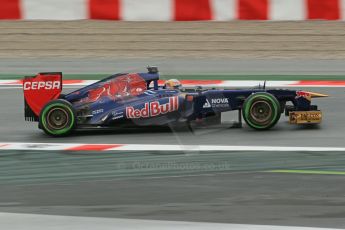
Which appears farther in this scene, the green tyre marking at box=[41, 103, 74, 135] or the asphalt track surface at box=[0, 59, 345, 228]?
the green tyre marking at box=[41, 103, 74, 135]

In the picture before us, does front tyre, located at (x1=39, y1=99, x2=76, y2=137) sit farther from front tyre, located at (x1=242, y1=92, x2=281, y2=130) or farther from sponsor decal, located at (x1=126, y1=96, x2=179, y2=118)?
front tyre, located at (x1=242, y1=92, x2=281, y2=130)

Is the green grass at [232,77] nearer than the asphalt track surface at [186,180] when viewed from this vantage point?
No

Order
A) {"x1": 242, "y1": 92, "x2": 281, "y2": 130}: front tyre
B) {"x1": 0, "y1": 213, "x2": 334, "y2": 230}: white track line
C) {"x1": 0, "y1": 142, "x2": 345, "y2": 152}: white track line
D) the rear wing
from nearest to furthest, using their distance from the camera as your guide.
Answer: {"x1": 0, "y1": 213, "x2": 334, "y2": 230}: white track line, {"x1": 0, "y1": 142, "x2": 345, "y2": 152}: white track line, {"x1": 242, "y1": 92, "x2": 281, "y2": 130}: front tyre, the rear wing

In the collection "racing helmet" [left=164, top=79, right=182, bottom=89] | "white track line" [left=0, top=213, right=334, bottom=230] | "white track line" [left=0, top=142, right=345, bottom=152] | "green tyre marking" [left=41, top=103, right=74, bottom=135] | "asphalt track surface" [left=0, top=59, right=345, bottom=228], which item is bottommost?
"white track line" [left=0, top=213, right=334, bottom=230]

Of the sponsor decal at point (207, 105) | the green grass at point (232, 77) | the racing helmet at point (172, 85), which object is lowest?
the sponsor decal at point (207, 105)

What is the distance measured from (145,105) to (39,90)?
3.98 ft

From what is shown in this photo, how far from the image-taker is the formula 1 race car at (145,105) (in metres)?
9.42

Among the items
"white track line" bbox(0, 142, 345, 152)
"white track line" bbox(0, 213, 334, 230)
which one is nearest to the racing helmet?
"white track line" bbox(0, 142, 345, 152)

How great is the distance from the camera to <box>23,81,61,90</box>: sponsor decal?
31.7ft

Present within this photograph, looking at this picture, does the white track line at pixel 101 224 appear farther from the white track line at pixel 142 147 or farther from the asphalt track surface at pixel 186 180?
the white track line at pixel 142 147

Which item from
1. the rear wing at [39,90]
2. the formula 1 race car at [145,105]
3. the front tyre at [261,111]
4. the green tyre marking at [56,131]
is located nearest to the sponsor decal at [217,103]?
the formula 1 race car at [145,105]

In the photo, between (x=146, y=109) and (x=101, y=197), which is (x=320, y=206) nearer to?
(x=101, y=197)

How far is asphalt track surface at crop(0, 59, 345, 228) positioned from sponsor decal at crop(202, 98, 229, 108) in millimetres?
297

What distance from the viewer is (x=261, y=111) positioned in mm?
9398
